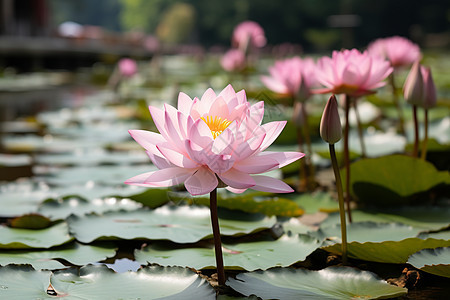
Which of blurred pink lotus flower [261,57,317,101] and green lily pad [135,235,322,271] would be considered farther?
blurred pink lotus flower [261,57,317,101]

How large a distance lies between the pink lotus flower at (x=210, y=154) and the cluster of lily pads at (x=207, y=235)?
0.13m

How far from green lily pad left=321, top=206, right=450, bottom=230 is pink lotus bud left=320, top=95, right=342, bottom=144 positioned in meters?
0.32

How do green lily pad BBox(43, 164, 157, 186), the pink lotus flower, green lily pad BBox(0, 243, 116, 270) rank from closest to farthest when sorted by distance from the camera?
1. the pink lotus flower
2. green lily pad BBox(0, 243, 116, 270)
3. green lily pad BBox(43, 164, 157, 186)

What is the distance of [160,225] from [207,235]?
0.41 feet

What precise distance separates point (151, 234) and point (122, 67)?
2.92 meters

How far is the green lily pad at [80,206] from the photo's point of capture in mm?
1026

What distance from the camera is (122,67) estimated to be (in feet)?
11.9

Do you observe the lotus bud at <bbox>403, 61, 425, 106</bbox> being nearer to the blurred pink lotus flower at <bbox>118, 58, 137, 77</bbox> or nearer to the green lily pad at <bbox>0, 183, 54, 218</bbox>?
the green lily pad at <bbox>0, 183, 54, 218</bbox>

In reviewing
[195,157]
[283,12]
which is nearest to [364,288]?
[195,157]

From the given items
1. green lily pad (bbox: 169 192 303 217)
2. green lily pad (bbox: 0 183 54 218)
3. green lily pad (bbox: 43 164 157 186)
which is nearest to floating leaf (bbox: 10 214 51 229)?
green lily pad (bbox: 0 183 54 218)

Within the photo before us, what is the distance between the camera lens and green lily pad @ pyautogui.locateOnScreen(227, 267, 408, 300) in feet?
1.98

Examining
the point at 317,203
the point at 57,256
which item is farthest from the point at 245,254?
the point at 317,203

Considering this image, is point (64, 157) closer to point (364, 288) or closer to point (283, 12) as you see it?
point (364, 288)

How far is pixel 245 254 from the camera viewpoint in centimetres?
78
